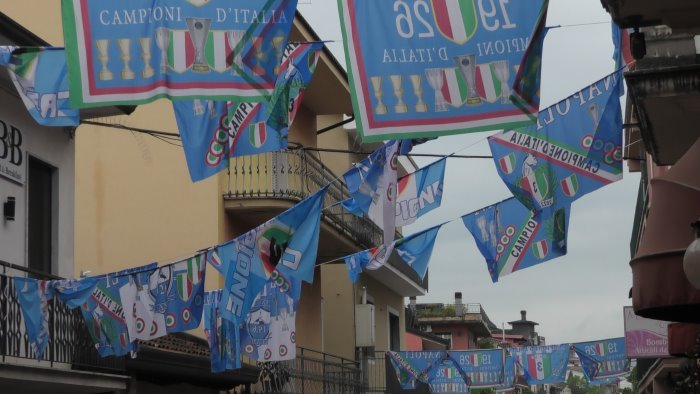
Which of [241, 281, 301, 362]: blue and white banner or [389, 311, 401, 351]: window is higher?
[389, 311, 401, 351]: window

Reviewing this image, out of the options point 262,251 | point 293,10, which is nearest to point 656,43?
point 293,10

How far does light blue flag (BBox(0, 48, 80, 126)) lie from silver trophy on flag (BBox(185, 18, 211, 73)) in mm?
1702

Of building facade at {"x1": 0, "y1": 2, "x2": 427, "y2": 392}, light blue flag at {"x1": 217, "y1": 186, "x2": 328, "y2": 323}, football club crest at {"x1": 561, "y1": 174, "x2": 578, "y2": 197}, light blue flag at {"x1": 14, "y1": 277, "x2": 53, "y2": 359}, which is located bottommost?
light blue flag at {"x1": 14, "y1": 277, "x2": 53, "y2": 359}

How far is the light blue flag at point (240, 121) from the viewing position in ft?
34.8

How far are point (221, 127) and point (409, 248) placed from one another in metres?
6.05

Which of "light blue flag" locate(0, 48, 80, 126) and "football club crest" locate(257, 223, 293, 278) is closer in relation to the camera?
"light blue flag" locate(0, 48, 80, 126)

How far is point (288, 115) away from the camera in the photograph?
1078cm

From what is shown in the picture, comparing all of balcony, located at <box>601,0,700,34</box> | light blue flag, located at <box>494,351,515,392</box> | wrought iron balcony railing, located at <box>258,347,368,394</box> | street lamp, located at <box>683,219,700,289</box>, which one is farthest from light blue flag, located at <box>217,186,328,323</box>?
light blue flag, located at <box>494,351,515,392</box>

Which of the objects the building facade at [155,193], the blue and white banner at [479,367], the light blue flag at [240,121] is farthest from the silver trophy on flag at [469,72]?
the blue and white banner at [479,367]

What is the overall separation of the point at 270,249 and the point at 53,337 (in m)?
3.47

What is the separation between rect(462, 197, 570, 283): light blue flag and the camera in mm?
15109

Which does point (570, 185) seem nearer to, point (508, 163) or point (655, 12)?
point (508, 163)

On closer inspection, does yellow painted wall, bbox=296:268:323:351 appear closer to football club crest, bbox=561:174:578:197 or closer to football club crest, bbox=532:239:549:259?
football club crest, bbox=532:239:549:259

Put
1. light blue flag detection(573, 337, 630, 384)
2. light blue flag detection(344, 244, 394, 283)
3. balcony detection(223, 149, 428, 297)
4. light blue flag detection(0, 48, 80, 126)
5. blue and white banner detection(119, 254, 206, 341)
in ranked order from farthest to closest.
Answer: light blue flag detection(573, 337, 630, 384) < balcony detection(223, 149, 428, 297) < light blue flag detection(344, 244, 394, 283) < blue and white banner detection(119, 254, 206, 341) < light blue flag detection(0, 48, 80, 126)
